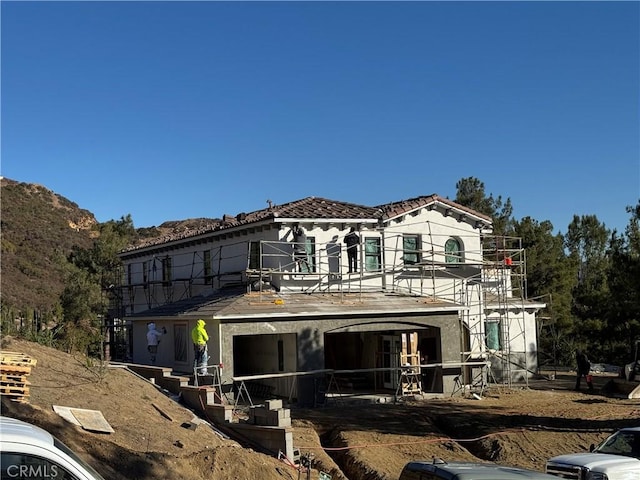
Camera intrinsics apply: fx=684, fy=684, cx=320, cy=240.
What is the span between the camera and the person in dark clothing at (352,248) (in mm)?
27516

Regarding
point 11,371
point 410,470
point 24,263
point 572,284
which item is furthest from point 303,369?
point 24,263

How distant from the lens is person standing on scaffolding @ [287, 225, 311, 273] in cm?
2631

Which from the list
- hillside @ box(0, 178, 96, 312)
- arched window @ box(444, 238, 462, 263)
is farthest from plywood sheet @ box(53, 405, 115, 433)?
hillside @ box(0, 178, 96, 312)

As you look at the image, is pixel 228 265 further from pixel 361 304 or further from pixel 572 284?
pixel 572 284

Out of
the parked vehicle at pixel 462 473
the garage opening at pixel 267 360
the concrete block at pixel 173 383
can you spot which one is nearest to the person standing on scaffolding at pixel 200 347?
the concrete block at pixel 173 383

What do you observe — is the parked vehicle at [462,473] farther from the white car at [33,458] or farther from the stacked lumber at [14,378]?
the stacked lumber at [14,378]

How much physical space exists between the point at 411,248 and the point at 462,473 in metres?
22.0

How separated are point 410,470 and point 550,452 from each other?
36.9 ft

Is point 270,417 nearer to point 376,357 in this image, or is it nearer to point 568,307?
point 376,357

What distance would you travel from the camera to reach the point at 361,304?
2497cm

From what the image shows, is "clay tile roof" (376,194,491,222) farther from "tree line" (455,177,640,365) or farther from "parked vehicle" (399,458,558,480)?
"parked vehicle" (399,458,558,480)

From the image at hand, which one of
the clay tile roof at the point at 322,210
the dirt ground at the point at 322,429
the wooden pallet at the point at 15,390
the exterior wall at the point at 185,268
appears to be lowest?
the dirt ground at the point at 322,429

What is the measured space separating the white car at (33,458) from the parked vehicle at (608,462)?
9.47m

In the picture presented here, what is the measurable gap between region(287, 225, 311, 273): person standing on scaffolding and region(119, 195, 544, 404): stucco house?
6cm
